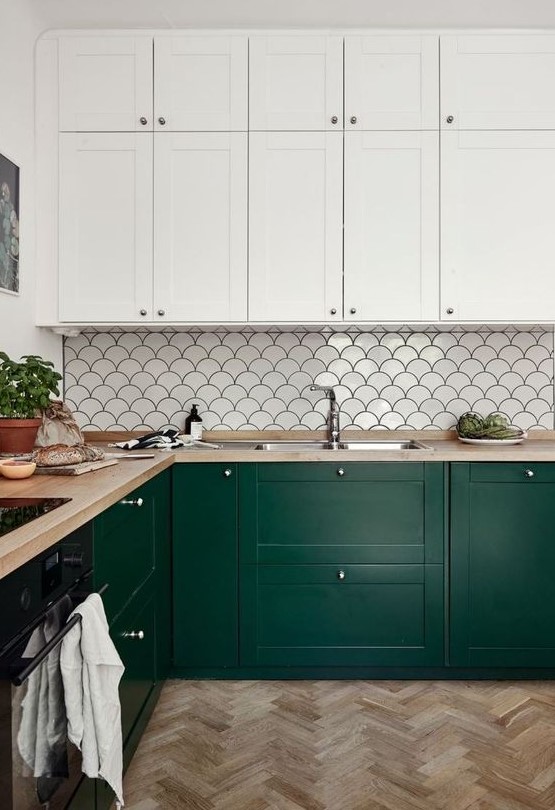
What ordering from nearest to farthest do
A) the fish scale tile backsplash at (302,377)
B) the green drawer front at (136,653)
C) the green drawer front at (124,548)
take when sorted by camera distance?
the green drawer front at (124,548) → the green drawer front at (136,653) → the fish scale tile backsplash at (302,377)

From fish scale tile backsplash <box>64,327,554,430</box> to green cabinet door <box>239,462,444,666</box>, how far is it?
0.56 metres

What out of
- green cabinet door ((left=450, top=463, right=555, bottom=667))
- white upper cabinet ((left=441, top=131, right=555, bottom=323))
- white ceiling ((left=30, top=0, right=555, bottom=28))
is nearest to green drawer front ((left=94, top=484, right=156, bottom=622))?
green cabinet door ((left=450, top=463, right=555, bottom=667))

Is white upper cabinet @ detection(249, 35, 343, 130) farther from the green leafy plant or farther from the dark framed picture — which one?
the green leafy plant

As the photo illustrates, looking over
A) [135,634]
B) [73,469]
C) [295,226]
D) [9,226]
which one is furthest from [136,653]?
[295,226]

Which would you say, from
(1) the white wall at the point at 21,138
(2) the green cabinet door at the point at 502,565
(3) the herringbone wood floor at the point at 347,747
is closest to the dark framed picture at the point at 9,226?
(1) the white wall at the point at 21,138

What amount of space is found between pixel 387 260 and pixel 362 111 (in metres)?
0.65

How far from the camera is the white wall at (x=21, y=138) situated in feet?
8.11

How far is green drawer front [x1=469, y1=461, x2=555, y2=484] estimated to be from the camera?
2539 millimetres

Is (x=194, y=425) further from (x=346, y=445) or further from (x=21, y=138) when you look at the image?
(x=21, y=138)

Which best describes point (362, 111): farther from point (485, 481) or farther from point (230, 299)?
point (485, 481)

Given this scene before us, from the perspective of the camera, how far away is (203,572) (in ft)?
8.48

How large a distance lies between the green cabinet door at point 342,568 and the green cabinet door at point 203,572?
0.06m

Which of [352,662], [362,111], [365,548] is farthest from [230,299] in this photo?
[352,662]

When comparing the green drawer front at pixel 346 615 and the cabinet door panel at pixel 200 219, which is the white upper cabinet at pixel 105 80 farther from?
the green drawer front at pixel 346 615
